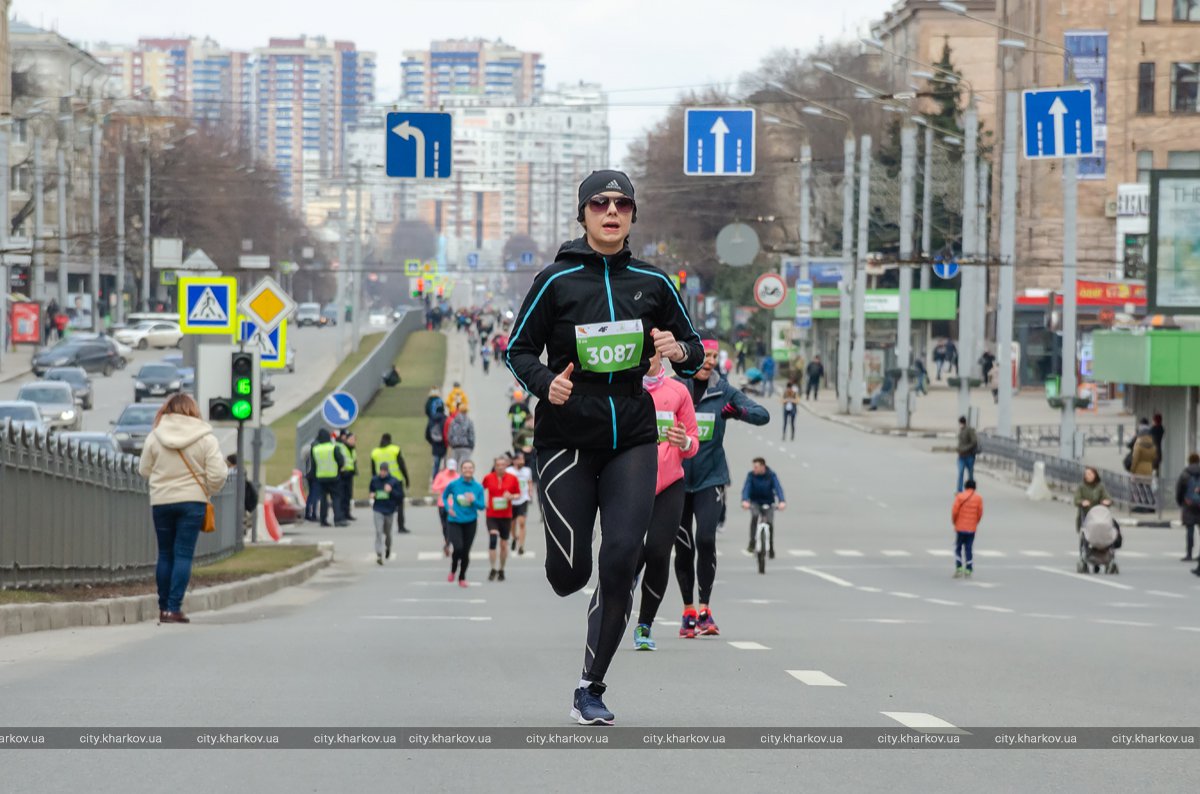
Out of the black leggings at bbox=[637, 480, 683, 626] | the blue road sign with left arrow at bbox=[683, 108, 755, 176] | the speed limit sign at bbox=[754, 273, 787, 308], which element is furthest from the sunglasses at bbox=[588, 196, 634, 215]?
the speed limit sign at bbox=[754, 273, 787, 308]

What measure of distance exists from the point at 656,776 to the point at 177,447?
8.33 meters

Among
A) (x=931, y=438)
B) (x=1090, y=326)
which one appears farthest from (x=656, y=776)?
(x=1090, y=326)

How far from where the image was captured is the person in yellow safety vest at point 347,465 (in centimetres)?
3762

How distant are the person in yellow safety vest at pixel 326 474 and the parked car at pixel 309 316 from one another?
100462mm

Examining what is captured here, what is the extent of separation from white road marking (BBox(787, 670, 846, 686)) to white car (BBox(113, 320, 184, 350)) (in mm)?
91207

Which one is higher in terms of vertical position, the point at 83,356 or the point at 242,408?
the point at 242,408

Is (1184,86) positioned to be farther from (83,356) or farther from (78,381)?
(78,381)

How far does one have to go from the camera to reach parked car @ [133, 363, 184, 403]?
69438 mm

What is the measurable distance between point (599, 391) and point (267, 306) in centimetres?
2138

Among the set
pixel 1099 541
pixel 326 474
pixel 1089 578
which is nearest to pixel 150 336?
pixel 326 474

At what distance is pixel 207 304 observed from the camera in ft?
90.2

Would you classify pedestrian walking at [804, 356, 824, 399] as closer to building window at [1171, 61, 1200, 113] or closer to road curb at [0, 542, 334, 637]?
building window at [1171, 61, 1200, 113]

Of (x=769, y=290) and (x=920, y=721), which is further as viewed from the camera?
(x=769, y=290)

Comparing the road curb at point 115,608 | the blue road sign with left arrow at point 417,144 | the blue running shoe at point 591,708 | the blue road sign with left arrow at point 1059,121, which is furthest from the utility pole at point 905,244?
the blue running shoe at point 591,708
